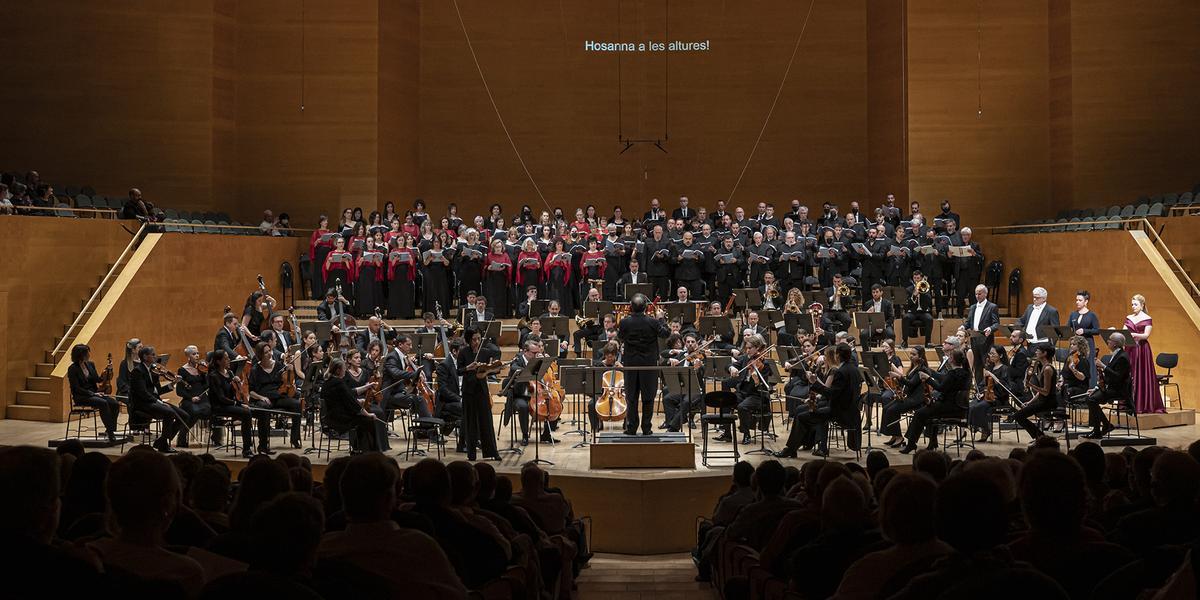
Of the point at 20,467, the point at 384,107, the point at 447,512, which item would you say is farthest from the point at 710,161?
the point at 20,467

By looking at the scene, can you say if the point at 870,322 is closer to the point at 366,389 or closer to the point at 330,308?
the point at 366,389

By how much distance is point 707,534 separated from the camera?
706cm

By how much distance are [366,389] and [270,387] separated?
1.14 meters

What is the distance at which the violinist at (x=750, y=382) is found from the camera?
11.6m

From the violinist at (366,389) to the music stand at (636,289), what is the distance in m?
4.72

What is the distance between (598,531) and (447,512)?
5806mm

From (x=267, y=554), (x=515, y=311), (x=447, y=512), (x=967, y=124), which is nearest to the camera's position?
(x=267, y=554)

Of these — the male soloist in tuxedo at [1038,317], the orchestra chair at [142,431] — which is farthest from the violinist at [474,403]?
the male soloist in tuxedo at [1038,317]

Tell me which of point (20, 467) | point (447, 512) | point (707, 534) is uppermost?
point (20, 467)

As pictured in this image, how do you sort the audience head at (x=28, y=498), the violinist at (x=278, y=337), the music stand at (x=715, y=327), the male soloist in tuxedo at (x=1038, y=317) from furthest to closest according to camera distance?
the male soloist in tuxedo at (x=1038, y=317) < the violinist at (x=278, y=337) < the music stand at (x=715, y=327) < the audience head at (x=28, y=498)

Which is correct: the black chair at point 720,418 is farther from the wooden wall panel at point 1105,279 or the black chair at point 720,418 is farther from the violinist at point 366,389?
the wooden wall panel at point 1105,279

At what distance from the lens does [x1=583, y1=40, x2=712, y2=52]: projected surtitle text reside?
72.6 ft

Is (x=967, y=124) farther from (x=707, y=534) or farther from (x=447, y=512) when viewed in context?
(x=447, y=512)

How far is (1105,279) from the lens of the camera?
1617 cm
